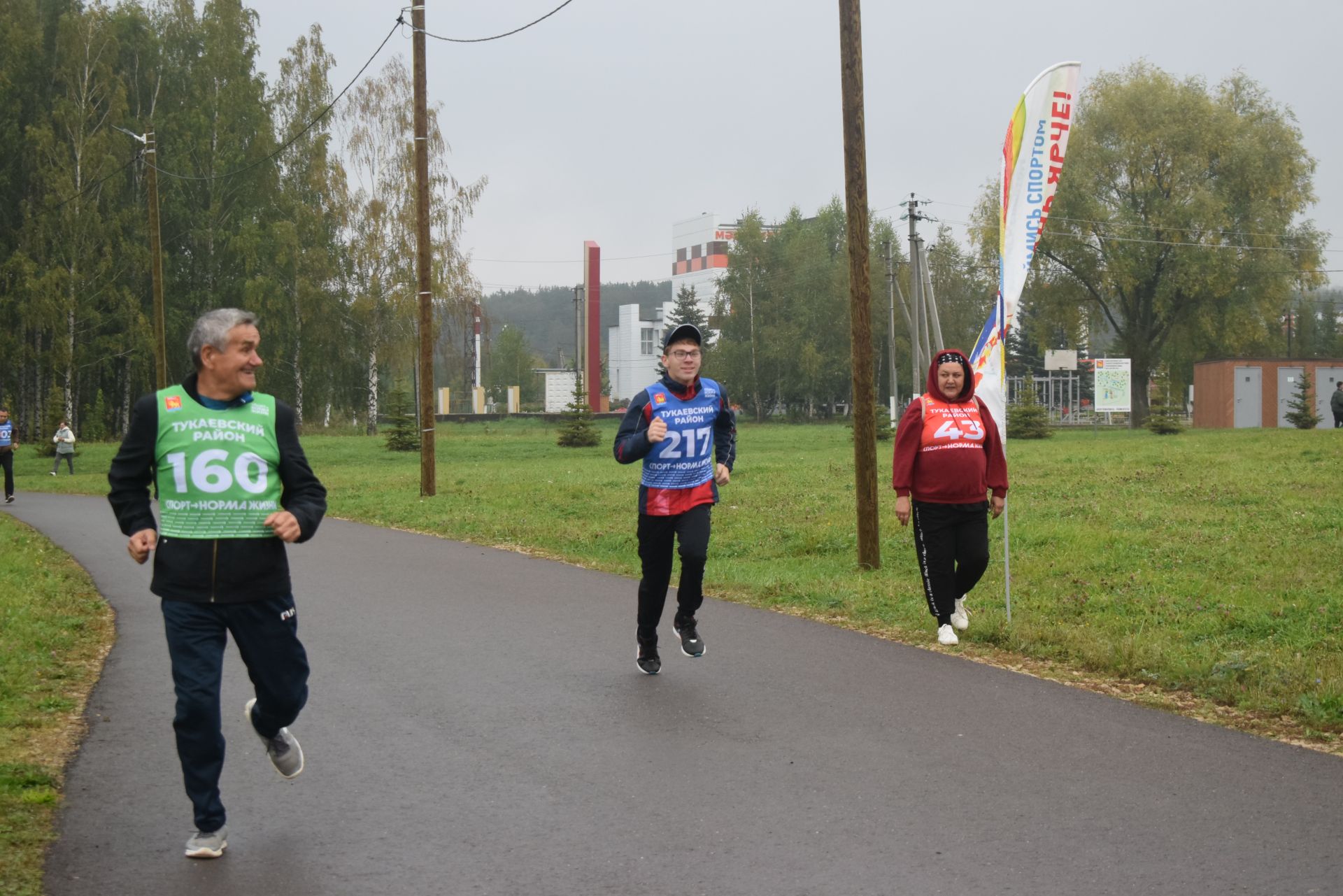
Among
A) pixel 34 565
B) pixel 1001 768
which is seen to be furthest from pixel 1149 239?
pixel 1001 768

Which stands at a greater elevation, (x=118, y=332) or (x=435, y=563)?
(x=118, y=332)

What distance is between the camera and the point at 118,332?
160 feet

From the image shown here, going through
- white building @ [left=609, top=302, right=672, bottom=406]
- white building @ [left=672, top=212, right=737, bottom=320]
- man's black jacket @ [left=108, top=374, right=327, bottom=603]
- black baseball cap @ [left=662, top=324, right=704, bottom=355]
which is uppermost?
white building @ [left=672, top=212, right=737, bottom=320]

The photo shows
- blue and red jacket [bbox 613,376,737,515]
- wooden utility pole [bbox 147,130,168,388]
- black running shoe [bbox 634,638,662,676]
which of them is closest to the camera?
blue and red jacket [bbox 613,376,737,515]

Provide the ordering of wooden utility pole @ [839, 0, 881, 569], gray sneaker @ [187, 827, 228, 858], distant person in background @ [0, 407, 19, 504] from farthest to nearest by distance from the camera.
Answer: distant person in background @ [0, 407, 19, 504] < wooden utility pole @ [839, 0, 881, 569] < gray sneaker @ [187, 827, 228, 858]

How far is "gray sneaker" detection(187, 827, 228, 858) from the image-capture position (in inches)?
177

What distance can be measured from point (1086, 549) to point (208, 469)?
9.67 metres

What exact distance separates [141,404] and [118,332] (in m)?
47.7

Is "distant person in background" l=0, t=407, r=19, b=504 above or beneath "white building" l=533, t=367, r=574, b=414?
beneath

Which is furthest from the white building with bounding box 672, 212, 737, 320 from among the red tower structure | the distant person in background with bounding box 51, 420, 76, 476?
the distant person in background with bounding box 51, 420, 76, 476

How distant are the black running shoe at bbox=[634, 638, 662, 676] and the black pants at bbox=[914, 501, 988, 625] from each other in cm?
191

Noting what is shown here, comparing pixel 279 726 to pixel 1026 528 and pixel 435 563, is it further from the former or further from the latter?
pixel 1026 528

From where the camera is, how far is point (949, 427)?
333 inches

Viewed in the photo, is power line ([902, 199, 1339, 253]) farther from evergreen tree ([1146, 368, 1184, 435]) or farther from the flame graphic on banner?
the flame graphic on banner
